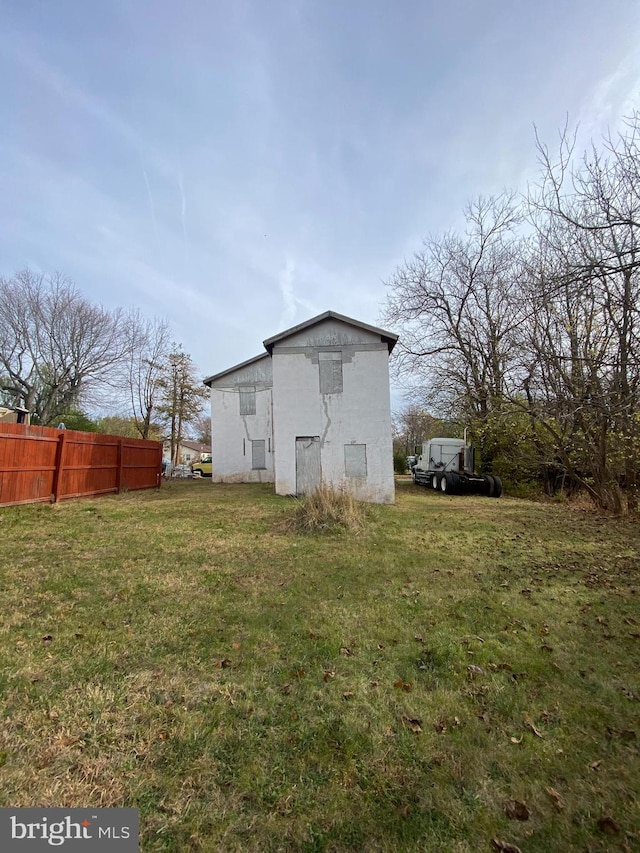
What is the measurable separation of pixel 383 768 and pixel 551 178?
8.30m

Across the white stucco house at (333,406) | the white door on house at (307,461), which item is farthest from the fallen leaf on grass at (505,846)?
the white door on house at (307,461)

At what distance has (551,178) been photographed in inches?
262

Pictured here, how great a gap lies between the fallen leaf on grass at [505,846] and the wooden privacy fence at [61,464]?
1153 cm

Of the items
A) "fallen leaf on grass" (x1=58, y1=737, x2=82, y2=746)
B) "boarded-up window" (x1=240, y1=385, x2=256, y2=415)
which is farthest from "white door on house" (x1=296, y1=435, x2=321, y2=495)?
"fallen leaf on grass" (x1=58, y1=737, x2=82, y2=746)

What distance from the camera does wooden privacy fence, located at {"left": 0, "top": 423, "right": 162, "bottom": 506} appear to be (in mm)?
9906

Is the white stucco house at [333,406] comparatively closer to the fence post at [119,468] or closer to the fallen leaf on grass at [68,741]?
the fence post at [119,468]

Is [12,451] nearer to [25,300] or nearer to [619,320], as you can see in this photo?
[619,320]

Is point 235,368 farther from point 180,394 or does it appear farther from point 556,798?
point 556,798

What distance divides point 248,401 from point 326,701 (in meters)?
19.2

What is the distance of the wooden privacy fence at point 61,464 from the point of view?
9906mm

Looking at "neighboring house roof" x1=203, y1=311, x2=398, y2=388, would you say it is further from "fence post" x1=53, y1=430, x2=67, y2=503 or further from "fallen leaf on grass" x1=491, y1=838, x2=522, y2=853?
"fallen leaf on grass" x1=491, y1=838, x2=522, y2=853

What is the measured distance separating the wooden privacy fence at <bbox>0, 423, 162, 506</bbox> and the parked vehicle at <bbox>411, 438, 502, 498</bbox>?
534 inches

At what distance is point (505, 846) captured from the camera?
67.8 inches

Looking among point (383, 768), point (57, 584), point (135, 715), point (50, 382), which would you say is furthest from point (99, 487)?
point (50, 382)
